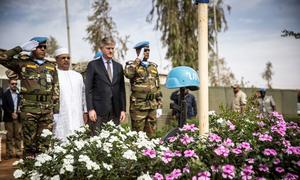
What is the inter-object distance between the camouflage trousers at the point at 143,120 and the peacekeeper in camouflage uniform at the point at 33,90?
1.28 metres

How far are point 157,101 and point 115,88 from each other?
900 mm

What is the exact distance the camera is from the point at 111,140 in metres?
3.12

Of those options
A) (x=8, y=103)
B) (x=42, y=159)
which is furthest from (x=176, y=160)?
(x=8, y=103)

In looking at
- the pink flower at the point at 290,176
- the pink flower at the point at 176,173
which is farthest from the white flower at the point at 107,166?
the pink flower at the point at 290,176

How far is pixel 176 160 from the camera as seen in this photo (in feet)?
9.51

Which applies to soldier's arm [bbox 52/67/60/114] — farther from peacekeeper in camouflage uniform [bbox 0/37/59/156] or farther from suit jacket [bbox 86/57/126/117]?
suit jacket [bbox 86/57/126/117]

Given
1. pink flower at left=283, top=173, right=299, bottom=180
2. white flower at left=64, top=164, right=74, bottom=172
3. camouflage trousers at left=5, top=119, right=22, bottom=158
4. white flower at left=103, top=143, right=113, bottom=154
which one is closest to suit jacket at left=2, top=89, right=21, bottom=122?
camouflage trousers at left=5, top=119, right=22, bottom=158

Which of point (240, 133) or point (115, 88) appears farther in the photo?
point (115, 88)

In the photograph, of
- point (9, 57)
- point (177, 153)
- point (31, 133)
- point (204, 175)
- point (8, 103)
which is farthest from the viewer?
point (8, 103)

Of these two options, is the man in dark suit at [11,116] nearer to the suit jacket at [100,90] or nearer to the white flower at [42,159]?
the suit jacket at [100,90]

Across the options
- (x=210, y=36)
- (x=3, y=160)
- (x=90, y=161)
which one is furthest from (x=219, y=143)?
(x=210, y=36)

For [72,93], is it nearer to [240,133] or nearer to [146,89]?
[146,89]

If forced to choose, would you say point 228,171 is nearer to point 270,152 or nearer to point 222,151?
point 222,151

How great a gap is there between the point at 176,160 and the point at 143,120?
257 cm
